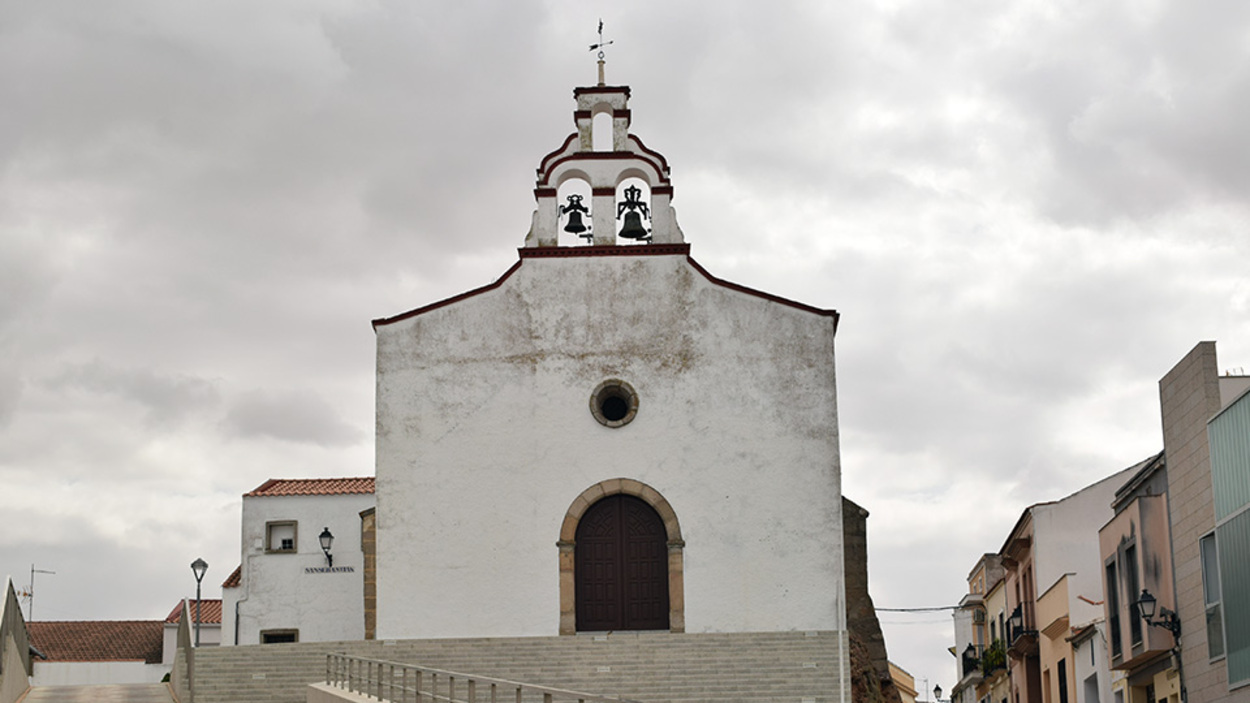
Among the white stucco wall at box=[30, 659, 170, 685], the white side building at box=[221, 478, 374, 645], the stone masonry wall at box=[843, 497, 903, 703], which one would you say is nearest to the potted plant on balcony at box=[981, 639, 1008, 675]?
the stone masonry wall at box=[843, 497, 903, 703]

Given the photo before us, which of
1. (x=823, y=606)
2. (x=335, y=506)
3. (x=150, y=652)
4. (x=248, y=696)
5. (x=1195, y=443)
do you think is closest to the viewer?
(x=1195, y=443)

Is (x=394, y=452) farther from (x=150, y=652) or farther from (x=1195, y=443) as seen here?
(x=150, y=652)

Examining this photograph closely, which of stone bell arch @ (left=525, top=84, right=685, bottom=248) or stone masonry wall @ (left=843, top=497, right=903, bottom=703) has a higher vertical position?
stone bell arch @ (left=525, top=84, right=685, bottom=248)

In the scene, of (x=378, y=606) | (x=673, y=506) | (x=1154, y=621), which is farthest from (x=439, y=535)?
(x=1154, y=621)

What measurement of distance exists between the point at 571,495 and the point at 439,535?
2.16 meters

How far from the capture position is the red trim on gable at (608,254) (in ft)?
83.7

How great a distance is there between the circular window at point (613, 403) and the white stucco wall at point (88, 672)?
30.1 m

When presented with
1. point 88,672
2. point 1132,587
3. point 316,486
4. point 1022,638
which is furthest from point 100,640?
point 1132,587

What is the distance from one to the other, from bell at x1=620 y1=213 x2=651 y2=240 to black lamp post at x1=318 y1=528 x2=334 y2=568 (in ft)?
38.2

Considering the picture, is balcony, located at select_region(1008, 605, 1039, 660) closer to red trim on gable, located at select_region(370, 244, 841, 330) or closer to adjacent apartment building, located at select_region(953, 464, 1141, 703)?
adjacent apartment building, located at select_region(953, 464, 1141, 703)

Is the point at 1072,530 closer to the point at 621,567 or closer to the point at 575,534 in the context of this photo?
the point at 621,567

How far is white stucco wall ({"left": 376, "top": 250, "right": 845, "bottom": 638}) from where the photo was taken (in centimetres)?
2450

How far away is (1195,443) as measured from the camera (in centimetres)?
1938

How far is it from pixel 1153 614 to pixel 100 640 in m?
43.3
